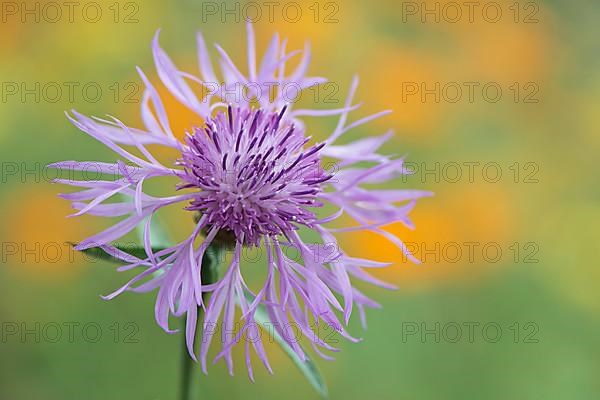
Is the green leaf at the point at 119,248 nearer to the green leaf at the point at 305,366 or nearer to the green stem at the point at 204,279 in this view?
the green stem at the point at 204,279

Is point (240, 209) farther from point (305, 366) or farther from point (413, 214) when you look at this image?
point (413, 214)

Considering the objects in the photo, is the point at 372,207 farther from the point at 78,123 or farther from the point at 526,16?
the point at 526,16

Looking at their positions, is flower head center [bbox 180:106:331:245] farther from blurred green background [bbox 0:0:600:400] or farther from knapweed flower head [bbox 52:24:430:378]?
blurred green background [bbox 0:0:600:400]

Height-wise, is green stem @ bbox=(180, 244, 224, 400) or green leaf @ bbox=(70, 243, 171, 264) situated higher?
green leaf @ bbox=(70, 243, 171, 264)

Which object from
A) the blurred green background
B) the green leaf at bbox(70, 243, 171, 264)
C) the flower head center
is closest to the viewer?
the green leaf at bbox(70, 243, 171, 264)

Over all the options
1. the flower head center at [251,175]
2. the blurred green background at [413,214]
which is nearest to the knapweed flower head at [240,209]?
the flower head center at [251,175]

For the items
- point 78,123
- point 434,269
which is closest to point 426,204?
point 434,269

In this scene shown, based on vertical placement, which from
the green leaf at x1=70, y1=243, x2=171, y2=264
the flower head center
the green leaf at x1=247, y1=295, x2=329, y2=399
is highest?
the flower head center

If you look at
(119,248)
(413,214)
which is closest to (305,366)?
(119,248)

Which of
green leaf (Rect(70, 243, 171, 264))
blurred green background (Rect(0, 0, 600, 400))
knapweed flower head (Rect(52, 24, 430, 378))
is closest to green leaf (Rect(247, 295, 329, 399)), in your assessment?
knapweed flower head (Rect(52, 24, 430, 378))
